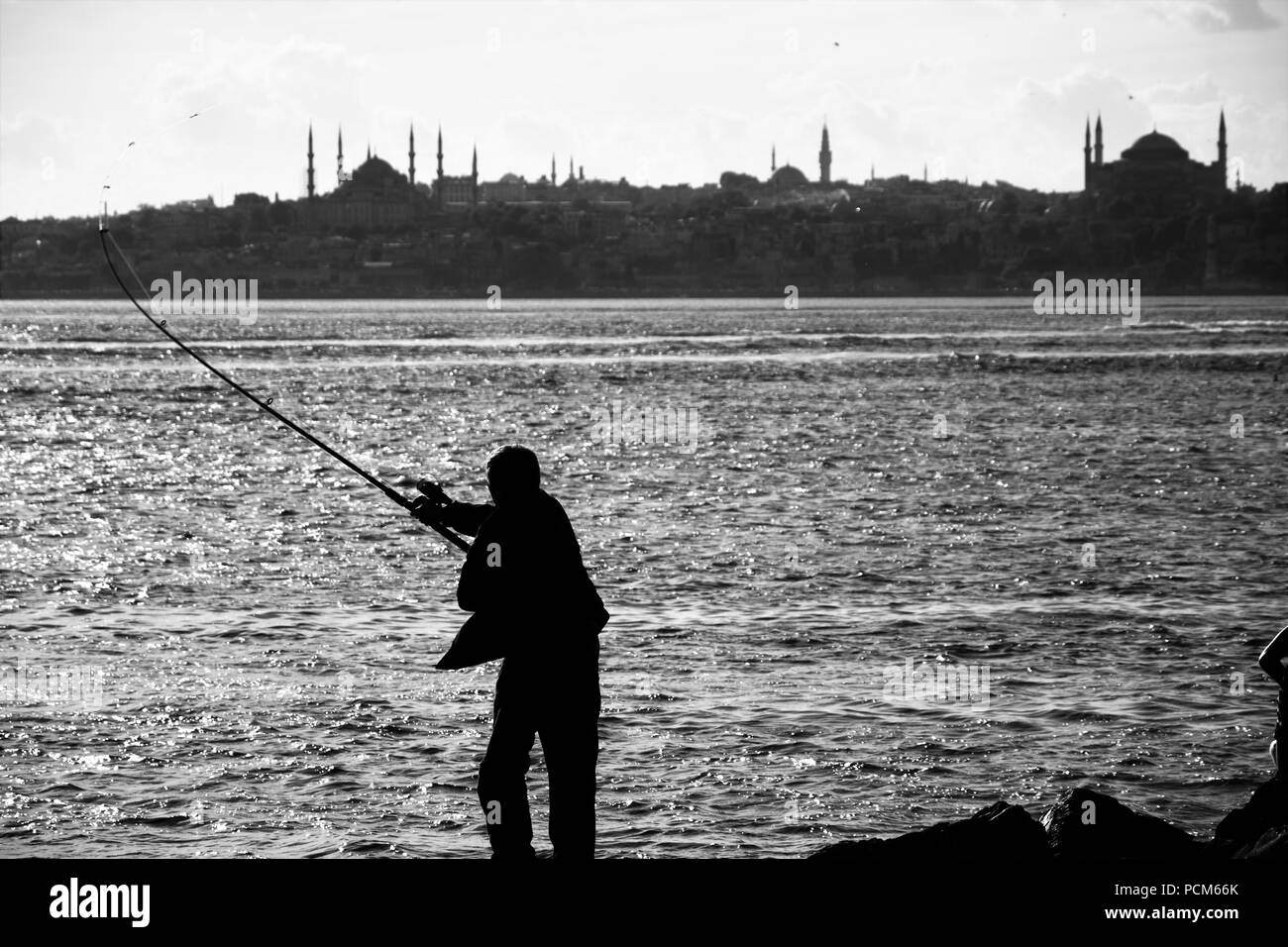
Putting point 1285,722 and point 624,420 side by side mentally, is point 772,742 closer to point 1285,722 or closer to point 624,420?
point 1285,722

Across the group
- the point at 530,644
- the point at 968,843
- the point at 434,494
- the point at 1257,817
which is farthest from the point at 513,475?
the point at 1257,817

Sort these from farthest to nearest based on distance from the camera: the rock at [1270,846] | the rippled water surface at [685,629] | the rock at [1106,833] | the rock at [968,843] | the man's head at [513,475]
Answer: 1. the rippled water surface at [685,629]
2. the rock at [1106,833]
3. the rock at [968,843]
4. the rock at [1270,846]
5. the man's head at [513,475]

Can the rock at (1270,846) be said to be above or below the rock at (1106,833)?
above

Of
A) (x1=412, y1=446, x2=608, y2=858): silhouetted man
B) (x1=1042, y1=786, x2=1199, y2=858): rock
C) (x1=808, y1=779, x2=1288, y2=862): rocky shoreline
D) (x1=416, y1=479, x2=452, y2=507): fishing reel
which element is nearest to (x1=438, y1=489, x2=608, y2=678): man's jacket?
(x1=412, y1=446, x2=608, y2=858): silhouetted man

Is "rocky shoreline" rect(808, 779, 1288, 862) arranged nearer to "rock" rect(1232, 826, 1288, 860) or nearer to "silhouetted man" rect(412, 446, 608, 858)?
"rock" rect(1232, 826, 1288, 860)

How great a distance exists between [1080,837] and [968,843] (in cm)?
73

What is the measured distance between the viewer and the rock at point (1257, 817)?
7.85 m

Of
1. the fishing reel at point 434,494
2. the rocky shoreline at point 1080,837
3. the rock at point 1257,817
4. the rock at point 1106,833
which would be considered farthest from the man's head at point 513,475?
the rock at point 1257,817

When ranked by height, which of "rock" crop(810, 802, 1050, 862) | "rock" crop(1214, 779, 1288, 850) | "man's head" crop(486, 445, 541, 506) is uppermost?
"man's head" crop(486, 445, 541, 506)

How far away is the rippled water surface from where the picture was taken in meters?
10.5

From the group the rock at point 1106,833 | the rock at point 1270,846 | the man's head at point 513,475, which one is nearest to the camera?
the man's head at point 513,475

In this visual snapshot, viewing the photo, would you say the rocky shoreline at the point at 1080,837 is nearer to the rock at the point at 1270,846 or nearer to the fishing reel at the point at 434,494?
the rock at the point at 1270,846

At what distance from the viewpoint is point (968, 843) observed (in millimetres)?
7211
